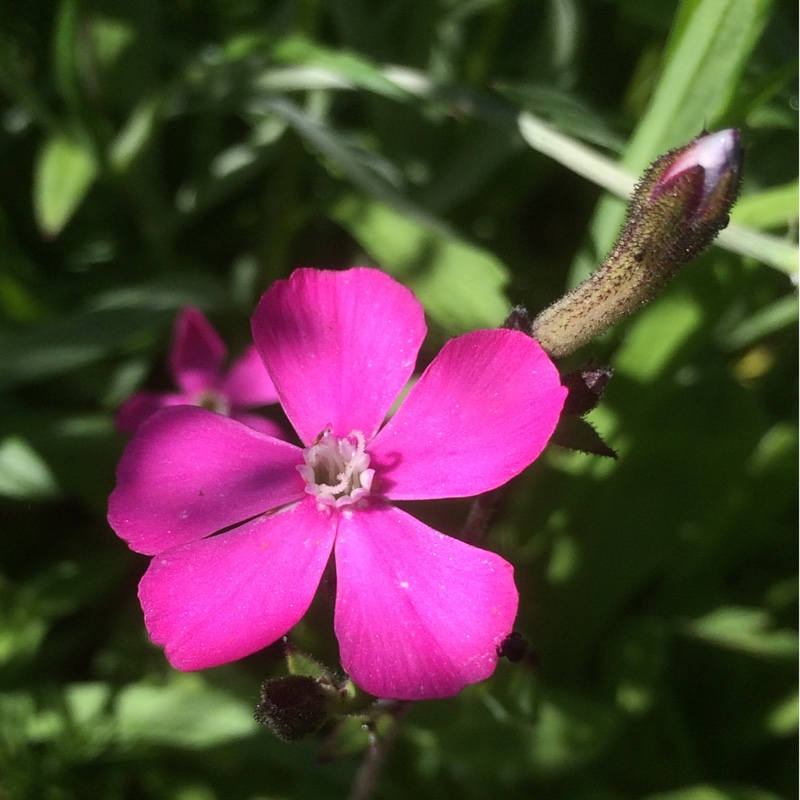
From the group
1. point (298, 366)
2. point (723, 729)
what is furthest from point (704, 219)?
point (723, 729)

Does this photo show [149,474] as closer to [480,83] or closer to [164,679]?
[164,679]

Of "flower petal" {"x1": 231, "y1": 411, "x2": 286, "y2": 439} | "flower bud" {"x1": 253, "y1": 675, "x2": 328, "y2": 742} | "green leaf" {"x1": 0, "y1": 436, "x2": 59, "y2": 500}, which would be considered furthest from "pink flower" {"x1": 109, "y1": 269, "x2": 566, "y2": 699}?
"green leaf" {"x1": 0, "y1": 436, "x2": 59, "y2": 500}

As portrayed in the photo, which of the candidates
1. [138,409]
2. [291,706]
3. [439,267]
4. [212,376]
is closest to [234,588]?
[291,706]

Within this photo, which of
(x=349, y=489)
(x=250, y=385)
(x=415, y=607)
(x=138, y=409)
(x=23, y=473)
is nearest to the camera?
(x=415, y=607)

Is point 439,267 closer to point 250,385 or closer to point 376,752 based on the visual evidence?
point 250,385

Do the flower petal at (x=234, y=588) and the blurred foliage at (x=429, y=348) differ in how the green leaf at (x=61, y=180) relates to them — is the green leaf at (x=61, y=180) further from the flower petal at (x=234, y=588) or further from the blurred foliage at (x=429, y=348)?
the flower petal at (x=234, y=588)

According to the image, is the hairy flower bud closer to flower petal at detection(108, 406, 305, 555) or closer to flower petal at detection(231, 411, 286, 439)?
flower petal at detection(108, 406, 305, 555)

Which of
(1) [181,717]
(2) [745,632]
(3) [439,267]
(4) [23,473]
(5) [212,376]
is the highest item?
(3) [439,267]

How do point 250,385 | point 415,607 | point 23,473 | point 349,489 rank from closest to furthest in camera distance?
point 415,607, point 349,489, point 250,385, point 23,473
